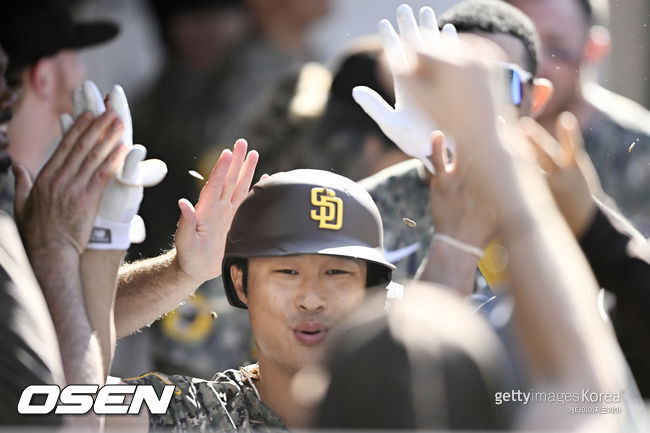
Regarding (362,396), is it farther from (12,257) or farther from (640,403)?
(640,403)

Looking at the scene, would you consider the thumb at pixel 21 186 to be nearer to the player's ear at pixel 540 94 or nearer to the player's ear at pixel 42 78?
the player's ear at pixel 42 78

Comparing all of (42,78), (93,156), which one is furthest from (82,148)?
(42,78)

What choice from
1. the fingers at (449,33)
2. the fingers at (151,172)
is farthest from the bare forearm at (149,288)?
the fingers at (449,33)

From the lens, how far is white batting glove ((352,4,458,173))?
6.26ft

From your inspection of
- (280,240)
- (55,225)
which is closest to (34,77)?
(55,225)

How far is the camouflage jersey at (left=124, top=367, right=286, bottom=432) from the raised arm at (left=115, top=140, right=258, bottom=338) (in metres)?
0.15

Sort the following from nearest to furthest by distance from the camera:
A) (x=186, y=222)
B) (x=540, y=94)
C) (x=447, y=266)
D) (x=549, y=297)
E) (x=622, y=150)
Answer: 1. (x=549, y=297)
2. (x=447, y=266)
3. (x=186, y=222)
4. (x=540, y=94)
5. (x=622, y=150)

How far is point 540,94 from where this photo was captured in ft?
6.95

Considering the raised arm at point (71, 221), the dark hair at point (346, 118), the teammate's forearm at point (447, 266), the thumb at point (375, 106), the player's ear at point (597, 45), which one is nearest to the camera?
the teammate's forearm at point (447, 266)

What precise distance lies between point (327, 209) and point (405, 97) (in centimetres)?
28

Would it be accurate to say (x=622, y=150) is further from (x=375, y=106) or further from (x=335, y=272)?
(x=335, y=272)

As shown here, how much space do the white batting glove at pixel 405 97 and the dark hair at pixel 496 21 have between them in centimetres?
8

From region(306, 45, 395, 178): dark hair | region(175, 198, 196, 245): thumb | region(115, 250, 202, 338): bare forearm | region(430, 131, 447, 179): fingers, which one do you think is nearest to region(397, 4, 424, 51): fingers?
region(306, 45, 395, 178): dark hair

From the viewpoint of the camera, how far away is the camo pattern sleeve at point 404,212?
2164 mm
